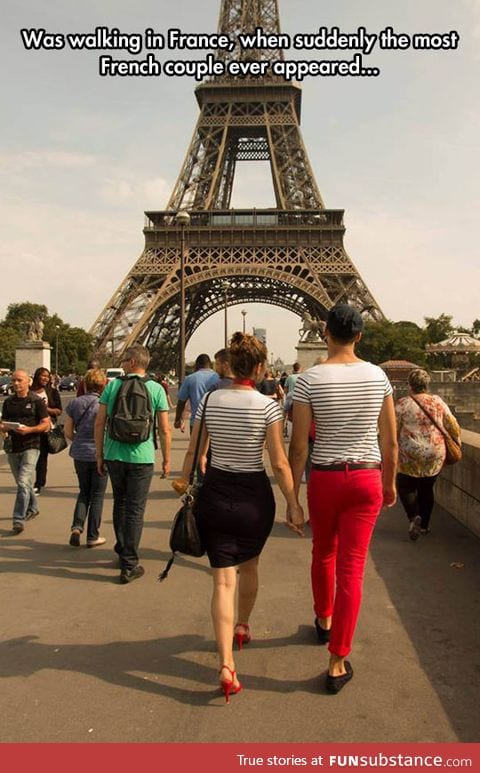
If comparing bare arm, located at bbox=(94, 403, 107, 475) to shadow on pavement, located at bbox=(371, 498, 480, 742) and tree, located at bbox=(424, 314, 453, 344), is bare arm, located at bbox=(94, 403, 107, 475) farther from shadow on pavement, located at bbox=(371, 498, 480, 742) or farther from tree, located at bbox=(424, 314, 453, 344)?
tree, located at bbox=(424, 314, 453, 344)

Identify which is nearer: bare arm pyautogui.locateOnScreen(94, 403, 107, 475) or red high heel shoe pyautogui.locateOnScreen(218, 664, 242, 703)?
red high heel shoe pyautogui.locateOnScreen(218, 664, 242, 703)

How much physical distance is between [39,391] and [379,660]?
715 centimetres

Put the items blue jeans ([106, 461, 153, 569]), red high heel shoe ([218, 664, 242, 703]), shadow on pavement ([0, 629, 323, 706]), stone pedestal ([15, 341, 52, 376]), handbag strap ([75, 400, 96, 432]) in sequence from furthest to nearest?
stone pedestal ([15, 341, 52, 376]) < handbag strap ([75, 400, 96, 432]) < blue jeans ([106, 461, 153, 569]) < shadow on pavement ([0, 629, 323, 706]) < red high heel shoe ([218, 664, 242, 703])

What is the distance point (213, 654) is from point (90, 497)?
2994 mm

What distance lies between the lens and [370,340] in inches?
1850

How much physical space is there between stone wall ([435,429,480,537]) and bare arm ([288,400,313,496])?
346 centimetres

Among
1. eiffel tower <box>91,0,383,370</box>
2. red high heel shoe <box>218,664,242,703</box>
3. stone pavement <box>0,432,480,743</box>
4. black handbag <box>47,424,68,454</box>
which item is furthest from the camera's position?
eiffel tower <box>91,0,383,370</box>

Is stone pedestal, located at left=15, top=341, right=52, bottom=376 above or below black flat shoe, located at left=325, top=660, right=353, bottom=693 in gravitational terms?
above

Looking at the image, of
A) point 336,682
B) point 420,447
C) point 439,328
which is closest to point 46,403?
point 420,447

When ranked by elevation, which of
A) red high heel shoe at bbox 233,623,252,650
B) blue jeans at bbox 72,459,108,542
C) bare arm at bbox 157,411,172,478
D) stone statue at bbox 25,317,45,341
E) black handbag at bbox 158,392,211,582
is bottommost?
red high heel shoe at bbox 233,623,252,650

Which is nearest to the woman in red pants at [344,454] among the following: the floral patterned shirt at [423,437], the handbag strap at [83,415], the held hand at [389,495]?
the held hand at [389,495]

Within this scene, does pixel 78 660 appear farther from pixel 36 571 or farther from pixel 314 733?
pixel 36 571

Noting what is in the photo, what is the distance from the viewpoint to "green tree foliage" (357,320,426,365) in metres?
46.2

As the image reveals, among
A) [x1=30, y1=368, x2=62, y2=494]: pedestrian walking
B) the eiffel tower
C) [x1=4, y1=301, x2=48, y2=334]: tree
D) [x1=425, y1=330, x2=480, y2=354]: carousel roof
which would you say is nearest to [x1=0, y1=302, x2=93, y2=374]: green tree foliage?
[x1=4, y1=301, x2=48, y2=334]: tree
